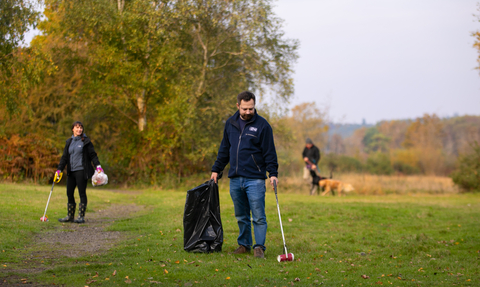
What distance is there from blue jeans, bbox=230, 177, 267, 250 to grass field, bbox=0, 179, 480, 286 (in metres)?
0.38

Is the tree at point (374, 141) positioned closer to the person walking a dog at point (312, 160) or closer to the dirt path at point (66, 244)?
the person walking a dog at point (312, 160)

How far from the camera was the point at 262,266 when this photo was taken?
5.62 meters

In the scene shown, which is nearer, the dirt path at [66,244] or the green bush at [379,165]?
the dirt path at [66,244]

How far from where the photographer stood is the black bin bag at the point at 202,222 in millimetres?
6324

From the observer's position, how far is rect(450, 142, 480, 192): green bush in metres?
23.8

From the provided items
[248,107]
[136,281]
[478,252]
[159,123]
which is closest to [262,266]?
[136,281]

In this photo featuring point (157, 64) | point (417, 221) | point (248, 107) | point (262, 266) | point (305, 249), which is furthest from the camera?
point (157, 64)

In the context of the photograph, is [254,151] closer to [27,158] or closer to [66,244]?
[66,244]

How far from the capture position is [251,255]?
20.6 ft

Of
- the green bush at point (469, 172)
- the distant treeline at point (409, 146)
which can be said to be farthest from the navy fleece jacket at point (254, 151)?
the distant treeline at point (409, 146)

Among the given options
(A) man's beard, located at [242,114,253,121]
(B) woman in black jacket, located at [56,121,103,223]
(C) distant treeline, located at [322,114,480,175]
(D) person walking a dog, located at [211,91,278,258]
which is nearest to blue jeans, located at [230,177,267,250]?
(D) person walking a dog, located at [211,91,278,258]

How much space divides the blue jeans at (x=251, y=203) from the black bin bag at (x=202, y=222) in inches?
13.9

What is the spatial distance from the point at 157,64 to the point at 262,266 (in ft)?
50.1

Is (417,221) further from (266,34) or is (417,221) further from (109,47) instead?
(109,47)
